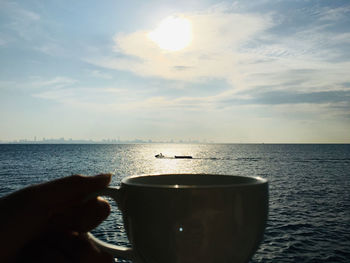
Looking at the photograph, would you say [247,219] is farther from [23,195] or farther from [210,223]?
[23,195]

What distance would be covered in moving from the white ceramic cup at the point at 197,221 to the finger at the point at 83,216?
158 millimetres

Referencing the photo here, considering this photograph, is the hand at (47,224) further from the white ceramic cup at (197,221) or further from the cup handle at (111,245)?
the white ceramic cup at (197,221)

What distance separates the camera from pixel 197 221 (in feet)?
2.69

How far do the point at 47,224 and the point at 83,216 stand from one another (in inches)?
5.4

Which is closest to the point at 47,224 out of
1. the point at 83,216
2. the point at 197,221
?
the point at 83,216

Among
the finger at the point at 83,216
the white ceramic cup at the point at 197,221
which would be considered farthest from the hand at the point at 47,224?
the white ceramic cup at the point at 197,221

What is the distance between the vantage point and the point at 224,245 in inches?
33.2

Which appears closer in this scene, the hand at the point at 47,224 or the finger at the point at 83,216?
the hand at the point at 47,224

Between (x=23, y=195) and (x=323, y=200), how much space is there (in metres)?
34.0

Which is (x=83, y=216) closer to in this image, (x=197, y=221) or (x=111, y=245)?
(x=111, y=245)

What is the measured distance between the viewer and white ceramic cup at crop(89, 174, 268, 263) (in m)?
0.82

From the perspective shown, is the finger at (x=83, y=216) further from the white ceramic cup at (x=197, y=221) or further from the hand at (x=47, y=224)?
the white ceramic cup at (x=197, y=221)

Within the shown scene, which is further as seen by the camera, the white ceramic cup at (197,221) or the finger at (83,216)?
the finger at (83,216)

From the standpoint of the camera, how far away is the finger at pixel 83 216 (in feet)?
3.09
